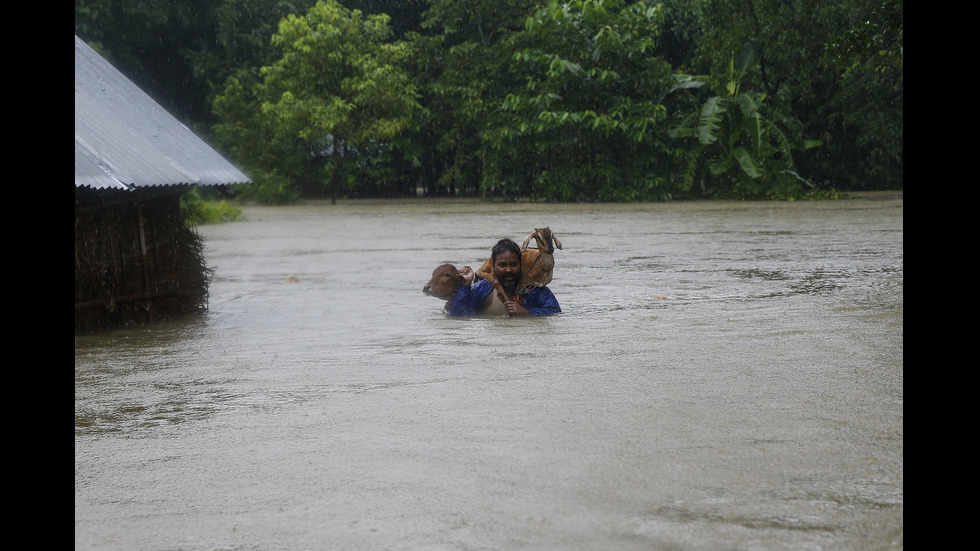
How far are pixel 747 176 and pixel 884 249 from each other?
1500cm

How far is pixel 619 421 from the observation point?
548 cm

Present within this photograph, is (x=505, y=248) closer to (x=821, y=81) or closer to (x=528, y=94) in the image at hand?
(x=528, y=94)

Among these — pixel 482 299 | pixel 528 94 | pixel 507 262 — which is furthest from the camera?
pixel 528 94

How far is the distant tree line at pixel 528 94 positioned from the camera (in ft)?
97.5

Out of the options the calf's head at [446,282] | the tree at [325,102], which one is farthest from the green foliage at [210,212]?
the calf's head at [446,282]

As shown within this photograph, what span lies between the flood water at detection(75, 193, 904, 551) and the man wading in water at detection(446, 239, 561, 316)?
0.69 ft

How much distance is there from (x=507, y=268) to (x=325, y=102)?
25557 mm

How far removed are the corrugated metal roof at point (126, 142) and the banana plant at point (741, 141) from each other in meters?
20.1

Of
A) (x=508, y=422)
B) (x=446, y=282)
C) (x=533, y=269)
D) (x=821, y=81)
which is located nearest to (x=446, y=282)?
(x=446, y=282)

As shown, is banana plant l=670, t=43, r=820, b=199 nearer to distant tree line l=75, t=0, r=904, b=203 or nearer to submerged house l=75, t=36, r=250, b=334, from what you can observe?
distant tree line l=75, t=0, r=904, b=203

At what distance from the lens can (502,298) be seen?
32.1 feet

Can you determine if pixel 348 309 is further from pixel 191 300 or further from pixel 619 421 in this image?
pixel 619 421

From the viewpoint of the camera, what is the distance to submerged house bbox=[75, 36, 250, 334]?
9195 mm

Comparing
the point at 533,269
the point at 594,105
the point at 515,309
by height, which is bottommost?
the point at 515,309
